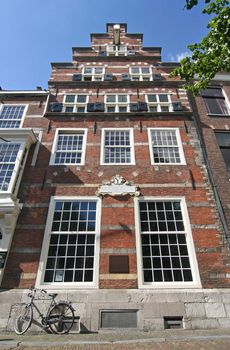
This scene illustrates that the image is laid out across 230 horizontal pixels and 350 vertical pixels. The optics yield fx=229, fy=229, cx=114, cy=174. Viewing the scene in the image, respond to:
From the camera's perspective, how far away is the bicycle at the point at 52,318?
7.50m

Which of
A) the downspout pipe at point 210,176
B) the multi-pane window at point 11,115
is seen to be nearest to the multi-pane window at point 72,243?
the downspout pipe at point 210,176

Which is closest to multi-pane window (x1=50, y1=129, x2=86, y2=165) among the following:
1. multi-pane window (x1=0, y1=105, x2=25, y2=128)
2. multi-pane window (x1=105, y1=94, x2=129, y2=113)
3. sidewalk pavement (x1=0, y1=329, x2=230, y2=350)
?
multi-pane window (x1=105, y1=94, x2=129, y2=113)

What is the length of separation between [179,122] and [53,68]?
10.4 metres

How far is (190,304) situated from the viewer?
26.8 feet

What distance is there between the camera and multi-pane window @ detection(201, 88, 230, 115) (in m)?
15.1

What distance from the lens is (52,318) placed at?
762cm

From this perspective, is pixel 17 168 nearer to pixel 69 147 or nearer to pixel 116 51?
pixel 69 147

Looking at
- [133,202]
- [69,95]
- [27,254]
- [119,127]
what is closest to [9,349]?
[27,254]

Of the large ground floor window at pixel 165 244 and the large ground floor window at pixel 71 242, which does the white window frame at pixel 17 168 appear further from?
the large ground floor window at pixel 165 244

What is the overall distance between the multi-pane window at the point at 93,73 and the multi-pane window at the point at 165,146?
6871mm

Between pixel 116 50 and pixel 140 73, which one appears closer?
pixel 140 73

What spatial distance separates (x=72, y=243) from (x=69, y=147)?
544 cm

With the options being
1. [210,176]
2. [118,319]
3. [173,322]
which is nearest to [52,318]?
[118,319]

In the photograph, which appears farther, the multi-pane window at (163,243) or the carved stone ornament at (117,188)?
the carved stone ornament at (117,188)
